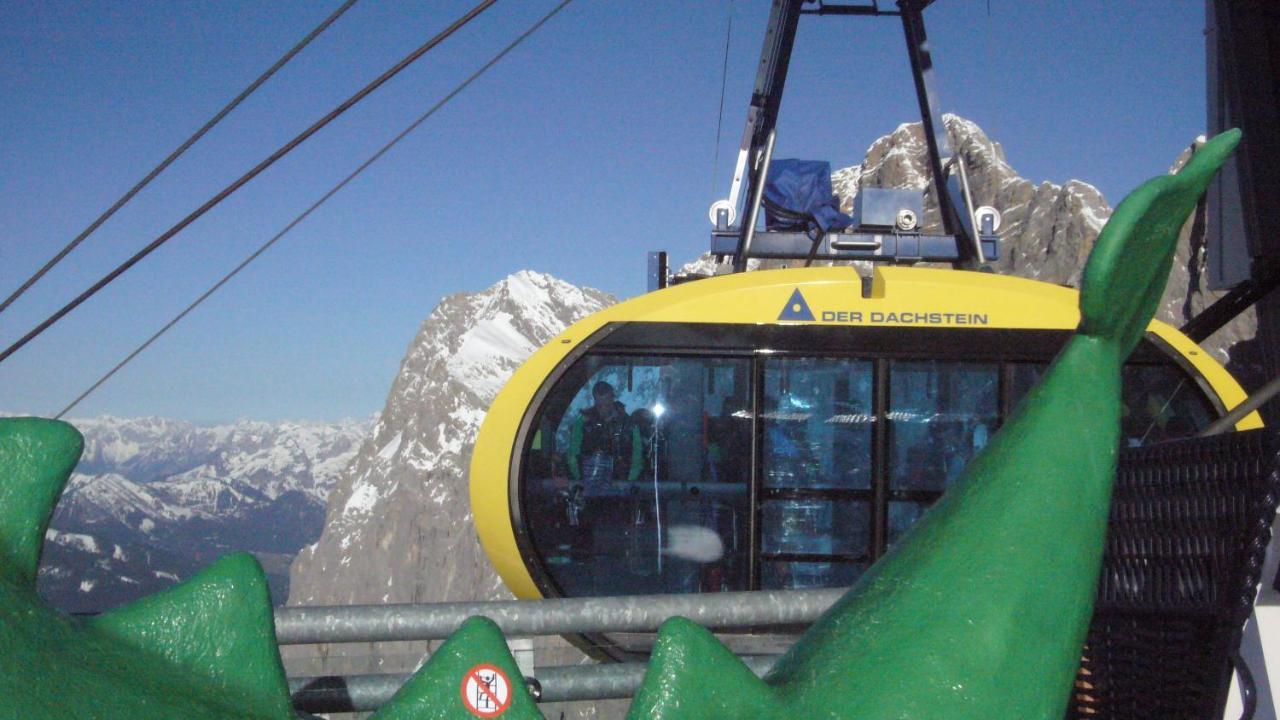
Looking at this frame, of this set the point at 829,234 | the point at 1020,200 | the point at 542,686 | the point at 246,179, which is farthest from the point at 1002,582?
the point at 1020,200

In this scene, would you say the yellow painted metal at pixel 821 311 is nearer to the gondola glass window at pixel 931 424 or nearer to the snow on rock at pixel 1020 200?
the gondola glass window at pixel 931 424

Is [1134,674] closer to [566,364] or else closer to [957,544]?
[957,544]

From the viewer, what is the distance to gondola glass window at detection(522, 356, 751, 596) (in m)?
5.90

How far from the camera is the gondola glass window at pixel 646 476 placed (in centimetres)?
590

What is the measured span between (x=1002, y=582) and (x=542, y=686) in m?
1.45

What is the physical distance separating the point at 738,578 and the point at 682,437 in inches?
33.0

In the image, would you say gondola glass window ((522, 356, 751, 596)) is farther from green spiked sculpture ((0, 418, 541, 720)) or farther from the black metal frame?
green spiked sculpture ((0, 418, 541, 720))

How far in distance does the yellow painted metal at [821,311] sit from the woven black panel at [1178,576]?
3859 millimetres

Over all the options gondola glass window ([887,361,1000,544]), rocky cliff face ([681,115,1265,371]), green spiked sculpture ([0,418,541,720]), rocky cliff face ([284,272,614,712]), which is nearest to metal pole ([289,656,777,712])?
green spiked sculpture ([0,418,541,720])

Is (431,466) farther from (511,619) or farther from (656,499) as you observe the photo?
(511,619)

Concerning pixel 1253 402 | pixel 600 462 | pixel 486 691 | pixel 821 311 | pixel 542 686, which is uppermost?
pixel 821 311

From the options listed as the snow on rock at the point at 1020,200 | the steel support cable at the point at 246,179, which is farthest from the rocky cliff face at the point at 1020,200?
the steel support cable at the point at 246,179

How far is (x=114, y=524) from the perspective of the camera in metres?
131

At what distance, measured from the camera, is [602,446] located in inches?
237
